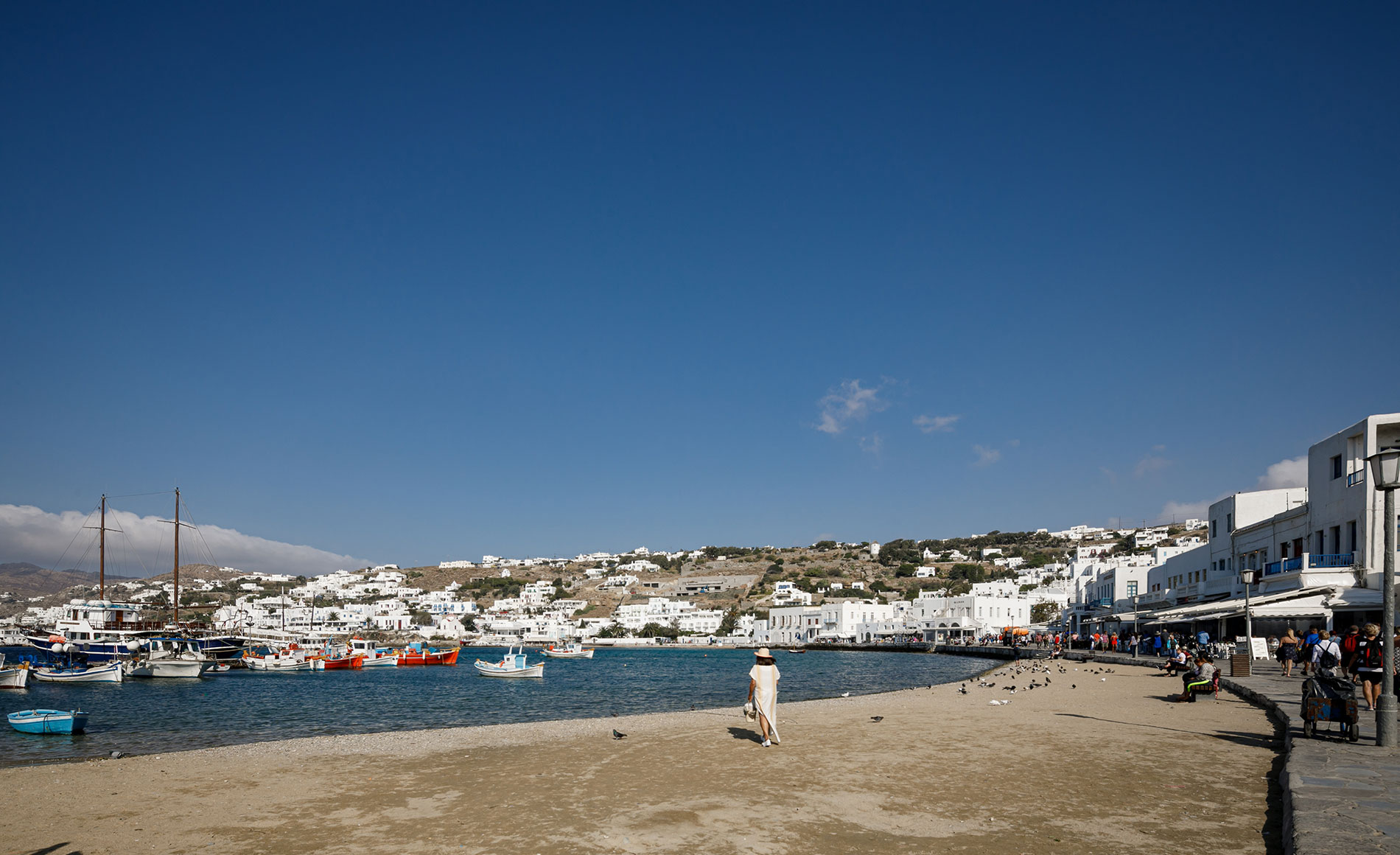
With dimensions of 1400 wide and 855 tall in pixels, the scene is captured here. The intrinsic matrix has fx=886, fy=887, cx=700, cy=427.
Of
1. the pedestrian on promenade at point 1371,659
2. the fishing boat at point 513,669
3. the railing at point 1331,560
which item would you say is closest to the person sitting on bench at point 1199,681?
the pedestrian on promenade at point 1371,659

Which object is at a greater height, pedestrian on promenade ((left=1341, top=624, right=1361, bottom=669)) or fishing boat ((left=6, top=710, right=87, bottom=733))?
pedestrian on promenade ((left=1341, top=624, right=1361, bottom=669))

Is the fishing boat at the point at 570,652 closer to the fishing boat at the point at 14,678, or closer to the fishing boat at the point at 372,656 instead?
the fishing boat at the point at 372,656

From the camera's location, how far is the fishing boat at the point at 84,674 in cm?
5319

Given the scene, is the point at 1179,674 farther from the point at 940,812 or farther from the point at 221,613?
the point at 221,613

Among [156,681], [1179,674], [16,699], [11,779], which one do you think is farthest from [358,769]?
[156,681]

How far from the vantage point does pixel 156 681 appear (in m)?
57.2

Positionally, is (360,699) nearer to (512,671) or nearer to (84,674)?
(512,671)

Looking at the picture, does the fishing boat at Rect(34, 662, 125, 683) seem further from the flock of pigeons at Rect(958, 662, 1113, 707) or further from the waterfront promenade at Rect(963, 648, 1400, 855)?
the waterfront promenade at Rect(963, 648, 1400, 855)

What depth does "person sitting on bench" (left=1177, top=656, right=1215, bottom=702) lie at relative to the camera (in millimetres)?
20391

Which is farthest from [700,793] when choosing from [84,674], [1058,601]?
[1058,601]

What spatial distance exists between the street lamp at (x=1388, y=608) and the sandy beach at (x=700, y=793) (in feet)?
4.54

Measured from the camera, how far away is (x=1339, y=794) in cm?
772

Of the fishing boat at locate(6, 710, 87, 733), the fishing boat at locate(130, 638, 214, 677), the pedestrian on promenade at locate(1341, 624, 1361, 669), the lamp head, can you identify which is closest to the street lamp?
the lamp head

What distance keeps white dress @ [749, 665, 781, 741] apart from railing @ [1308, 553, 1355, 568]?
29.3 metres
